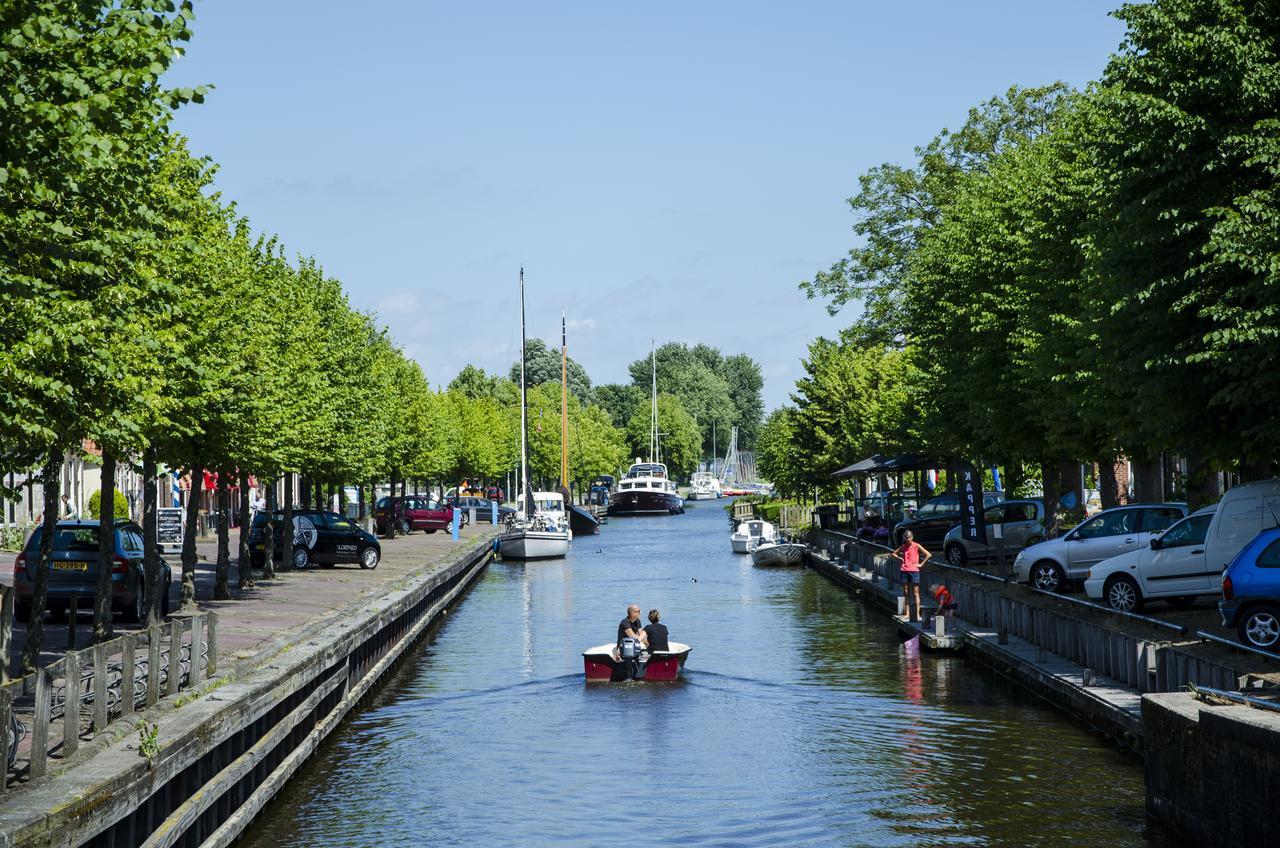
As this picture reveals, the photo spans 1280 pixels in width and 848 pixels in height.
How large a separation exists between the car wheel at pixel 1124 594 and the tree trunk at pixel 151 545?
1506 centimetres

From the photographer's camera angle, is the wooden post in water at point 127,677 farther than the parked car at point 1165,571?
No

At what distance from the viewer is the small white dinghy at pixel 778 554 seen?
6278 centimetres

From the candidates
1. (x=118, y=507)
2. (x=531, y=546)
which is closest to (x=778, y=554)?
(x=531, y=546)

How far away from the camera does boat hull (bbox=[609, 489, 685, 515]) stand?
129625 millimetres

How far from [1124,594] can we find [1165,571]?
0.89 metres

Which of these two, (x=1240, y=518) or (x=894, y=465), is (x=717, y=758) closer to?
(x=1240, y=518)

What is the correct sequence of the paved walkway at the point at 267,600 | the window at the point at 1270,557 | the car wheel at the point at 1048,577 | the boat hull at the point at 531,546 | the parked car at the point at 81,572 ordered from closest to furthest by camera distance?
the window at the point at 1270,557
the paved walkway at the point at 267,600
the parked car at the point at 81,572
the car wheel at the point at 1048,577
the boat hull at the point at 531,546

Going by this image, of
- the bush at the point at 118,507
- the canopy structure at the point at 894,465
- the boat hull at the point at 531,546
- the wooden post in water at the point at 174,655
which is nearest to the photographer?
the wooden post in water at the point at 174,655

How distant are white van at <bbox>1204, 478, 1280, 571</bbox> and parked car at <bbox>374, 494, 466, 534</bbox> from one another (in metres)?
50.0

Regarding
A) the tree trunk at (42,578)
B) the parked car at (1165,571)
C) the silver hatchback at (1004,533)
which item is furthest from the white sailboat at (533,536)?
the tree trunk at (42,578)

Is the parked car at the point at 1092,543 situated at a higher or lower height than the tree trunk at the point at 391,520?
lower

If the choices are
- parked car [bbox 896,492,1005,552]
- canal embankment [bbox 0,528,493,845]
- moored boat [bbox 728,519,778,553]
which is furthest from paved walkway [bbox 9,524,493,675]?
moored boat [bbox 728,519,778,553]

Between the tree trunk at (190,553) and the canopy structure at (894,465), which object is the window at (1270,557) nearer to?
the tree trunk at (190,553)

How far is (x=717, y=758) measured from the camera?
70.7ft
